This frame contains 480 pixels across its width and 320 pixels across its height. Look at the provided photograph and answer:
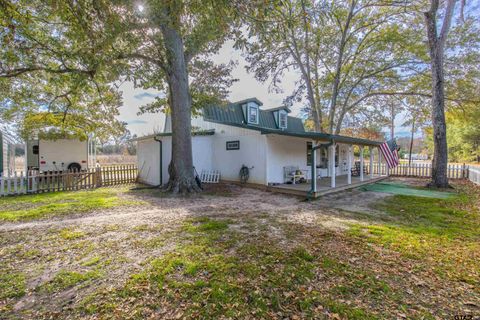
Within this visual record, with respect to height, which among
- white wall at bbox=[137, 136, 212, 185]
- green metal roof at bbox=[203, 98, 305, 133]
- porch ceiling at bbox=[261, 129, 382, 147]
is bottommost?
white wall at bbox=[137, 136, 212, 185]

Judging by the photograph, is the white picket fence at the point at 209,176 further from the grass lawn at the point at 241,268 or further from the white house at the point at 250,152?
the grass lawn at the point at 241,268

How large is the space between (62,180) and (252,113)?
10.7 m

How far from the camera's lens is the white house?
32.7 feet

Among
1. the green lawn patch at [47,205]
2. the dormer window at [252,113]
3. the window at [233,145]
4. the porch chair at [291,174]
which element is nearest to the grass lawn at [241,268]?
the green lawn patch at [47,205]

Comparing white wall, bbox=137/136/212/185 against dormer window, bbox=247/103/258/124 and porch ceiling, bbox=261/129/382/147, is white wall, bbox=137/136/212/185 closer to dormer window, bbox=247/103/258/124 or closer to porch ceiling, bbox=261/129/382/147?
dormer window, bbox=247/103/258/124

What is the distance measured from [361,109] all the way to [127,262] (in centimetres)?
1915

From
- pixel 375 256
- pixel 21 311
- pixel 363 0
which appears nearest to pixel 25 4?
pixel 21 311

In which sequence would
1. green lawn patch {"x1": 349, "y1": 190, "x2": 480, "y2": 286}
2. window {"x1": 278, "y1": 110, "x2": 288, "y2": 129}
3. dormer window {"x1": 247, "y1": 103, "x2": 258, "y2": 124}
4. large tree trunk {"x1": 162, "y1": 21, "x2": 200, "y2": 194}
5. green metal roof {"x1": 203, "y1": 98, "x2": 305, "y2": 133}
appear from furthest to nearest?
1. window {"x1": 278, "y1": 110, "x2": 288, "y2": 129}
2. dormer window {"x1": 247, "y1": 103, "x2": 258, "y2": 124}
3. green metal roof {"x1": 203, "y1": 98, "x2": 305, "y2": 133}
4. large tree trunk {"x1": 162, "y1": 21, "x2": 200, "y2": 194}
5. green lawn patch {"x1": 349, "y1": 190, "x2": 480, "y2": 286}

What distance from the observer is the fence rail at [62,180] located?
8.36 metres

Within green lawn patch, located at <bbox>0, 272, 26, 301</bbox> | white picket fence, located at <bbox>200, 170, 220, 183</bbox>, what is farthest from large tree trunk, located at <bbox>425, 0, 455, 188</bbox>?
green lawn patch, located at <bbox>0, 272, 26, 301</bbox>

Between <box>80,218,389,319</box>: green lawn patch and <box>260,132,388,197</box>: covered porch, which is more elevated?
<box>260,132,388,197</box>: covered porch

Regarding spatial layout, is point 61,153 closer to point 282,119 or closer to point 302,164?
point 302,164

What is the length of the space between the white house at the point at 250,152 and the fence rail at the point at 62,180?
134 cm

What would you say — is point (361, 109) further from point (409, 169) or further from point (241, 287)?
point (241, 287)
